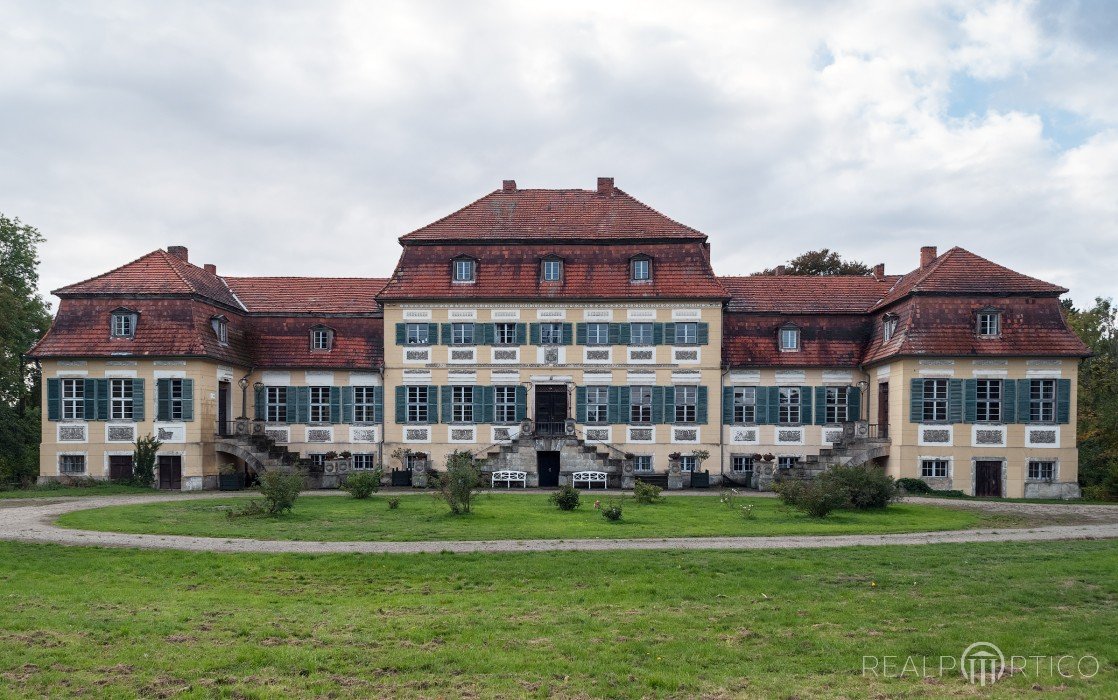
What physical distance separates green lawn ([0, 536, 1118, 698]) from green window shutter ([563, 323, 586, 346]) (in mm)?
20098

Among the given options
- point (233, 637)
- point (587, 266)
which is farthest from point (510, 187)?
point (233, 637)

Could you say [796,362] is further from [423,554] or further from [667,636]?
[667,636]

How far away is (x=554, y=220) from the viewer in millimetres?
37062

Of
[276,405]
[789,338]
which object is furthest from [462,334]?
[789,338]

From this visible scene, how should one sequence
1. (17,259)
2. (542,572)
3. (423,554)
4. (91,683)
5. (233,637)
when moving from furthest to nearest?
(17,259) < (423,554) < (542,572) < (233,637) < (91,683)

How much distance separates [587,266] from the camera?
36.0 metres

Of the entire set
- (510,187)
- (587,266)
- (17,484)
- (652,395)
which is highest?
(510,187)

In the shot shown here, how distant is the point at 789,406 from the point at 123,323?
2786 cm

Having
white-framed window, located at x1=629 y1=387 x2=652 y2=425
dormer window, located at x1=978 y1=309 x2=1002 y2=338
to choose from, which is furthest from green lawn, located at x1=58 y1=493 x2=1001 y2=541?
dormer window, located at x1=978 y1=309 x2=1002 y2=338

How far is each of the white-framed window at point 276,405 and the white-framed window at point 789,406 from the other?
21.5 meters

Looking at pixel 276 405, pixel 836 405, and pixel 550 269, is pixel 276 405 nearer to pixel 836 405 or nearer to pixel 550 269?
pixel 550 269

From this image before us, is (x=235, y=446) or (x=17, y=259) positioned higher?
(x=17, y=259)

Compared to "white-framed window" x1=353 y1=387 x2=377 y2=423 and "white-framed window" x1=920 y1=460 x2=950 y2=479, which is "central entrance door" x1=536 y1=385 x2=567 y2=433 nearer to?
"white-framed window" x1=353 y1=387 x2=377 y2=423

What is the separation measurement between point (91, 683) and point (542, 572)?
285 inches
